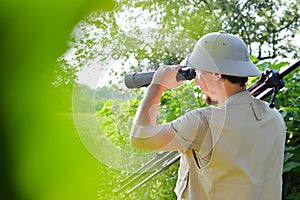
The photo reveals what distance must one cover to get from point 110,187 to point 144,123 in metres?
0.40

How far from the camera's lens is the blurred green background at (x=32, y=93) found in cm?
70

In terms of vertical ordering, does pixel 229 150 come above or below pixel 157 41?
below

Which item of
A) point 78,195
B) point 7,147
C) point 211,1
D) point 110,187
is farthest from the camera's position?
point 211,1

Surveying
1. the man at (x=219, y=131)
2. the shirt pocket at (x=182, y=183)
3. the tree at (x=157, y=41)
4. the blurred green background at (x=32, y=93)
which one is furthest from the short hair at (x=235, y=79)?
the blurred green background at (x=32, y=93)

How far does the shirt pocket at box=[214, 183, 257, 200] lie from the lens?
1275mm

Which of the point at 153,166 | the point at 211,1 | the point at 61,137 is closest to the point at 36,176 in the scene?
the point at 61,137

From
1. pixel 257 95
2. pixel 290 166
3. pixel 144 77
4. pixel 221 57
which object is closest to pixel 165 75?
pixel 144 77

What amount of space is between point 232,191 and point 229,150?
0.11 meters

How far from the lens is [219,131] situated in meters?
1.23

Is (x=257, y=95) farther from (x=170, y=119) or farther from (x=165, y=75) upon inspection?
(x=165, y=75)

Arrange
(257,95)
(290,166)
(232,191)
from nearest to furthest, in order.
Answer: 1. (232,191)
2. (257,95)
3. (290,166)

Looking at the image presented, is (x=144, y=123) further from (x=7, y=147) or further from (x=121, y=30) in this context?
(x=7, y=147)

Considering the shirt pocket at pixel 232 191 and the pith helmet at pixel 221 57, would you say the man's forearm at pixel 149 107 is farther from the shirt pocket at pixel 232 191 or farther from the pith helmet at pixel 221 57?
the shirt pocket at pixel 232 191

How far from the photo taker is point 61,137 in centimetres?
80
